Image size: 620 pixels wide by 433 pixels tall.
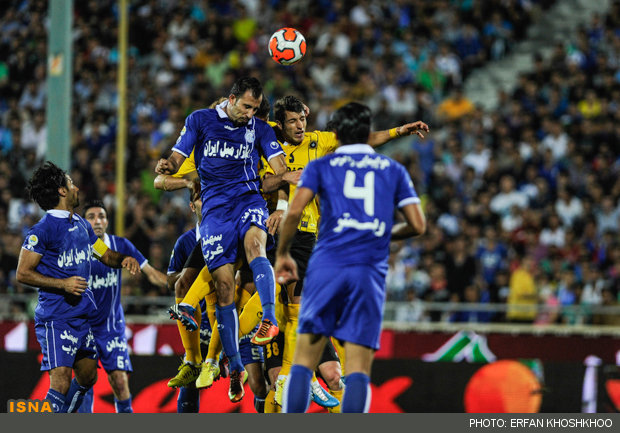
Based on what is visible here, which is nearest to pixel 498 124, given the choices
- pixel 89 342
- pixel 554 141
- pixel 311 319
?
pixel 554 141

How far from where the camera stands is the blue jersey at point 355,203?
668 cm

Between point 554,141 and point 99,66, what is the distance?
9550 millimetres

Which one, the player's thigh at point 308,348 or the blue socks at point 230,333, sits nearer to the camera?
the player's thigh at point 308,348

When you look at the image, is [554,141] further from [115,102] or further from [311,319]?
[311,319]

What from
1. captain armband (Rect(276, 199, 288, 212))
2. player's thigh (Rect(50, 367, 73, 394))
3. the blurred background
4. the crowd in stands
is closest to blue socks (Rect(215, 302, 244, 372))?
captain armband (Rect(276, 199, 288, 212))

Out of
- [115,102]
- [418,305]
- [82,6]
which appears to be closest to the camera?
[418,305]

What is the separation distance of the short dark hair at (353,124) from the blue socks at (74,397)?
433 cm

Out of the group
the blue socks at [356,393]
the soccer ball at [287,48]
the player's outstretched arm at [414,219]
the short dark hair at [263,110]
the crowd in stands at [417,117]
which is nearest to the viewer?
the blue socks at [356,393]

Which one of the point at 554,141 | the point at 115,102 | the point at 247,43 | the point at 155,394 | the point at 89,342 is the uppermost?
the point at 247,43

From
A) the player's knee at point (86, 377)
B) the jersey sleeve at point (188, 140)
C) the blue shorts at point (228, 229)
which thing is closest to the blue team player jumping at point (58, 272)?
the player's knee at point (86, 377)

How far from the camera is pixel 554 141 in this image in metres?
17.9

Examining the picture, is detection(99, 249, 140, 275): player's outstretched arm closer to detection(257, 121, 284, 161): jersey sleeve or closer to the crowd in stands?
detection(257, 121, 284, 161): jersey sleeve

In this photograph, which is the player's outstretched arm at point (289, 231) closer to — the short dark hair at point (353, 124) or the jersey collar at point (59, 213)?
the short dark hair at point (353, 124)

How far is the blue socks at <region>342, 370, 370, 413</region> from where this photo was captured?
21.7 ft
